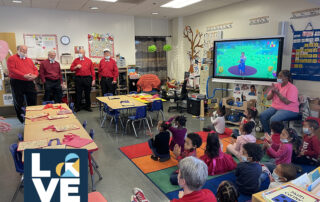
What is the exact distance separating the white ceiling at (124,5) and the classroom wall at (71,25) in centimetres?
30

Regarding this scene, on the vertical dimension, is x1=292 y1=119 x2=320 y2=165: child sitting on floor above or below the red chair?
below

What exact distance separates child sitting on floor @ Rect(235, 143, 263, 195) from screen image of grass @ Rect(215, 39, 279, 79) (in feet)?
9.75

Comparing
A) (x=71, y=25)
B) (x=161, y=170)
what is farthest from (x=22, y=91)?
(x=161, y=170)

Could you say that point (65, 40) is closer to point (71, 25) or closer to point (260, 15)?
point (71, 25)

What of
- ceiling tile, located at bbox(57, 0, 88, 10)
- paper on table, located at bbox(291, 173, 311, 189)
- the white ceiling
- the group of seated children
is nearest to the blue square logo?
paper on table, located at bbox(291, 173, 311, 189)

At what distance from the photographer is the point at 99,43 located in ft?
25.6

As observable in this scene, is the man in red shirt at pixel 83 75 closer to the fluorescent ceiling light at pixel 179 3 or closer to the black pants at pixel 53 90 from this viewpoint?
the black pants at pixel 53 90

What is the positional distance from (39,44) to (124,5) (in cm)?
280

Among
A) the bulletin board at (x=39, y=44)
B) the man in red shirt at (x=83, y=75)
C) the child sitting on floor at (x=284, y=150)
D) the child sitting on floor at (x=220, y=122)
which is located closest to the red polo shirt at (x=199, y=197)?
the child sitting on floor at (x=284, y=150)

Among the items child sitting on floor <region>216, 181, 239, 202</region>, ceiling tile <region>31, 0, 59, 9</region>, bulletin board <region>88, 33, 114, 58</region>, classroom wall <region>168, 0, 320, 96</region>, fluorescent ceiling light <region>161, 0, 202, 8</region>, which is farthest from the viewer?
bulletin board <region>88, 33, 114, 58</region>

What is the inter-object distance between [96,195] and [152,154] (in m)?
2.64

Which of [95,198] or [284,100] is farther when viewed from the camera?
[284,100]

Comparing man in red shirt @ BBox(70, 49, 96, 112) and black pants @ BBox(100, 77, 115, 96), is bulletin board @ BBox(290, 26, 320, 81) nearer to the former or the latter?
black pants @ BBox(100, 77, 115, 96)

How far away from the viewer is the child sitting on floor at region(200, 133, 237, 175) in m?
3.14
